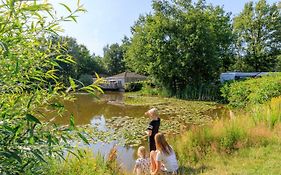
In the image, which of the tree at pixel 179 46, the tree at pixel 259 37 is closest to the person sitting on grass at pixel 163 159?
the tree at pixel 179 46

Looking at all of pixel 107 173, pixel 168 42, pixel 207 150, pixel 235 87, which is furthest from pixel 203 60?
pixel 107 173

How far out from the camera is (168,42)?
25.3 meters

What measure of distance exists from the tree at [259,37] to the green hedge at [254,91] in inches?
758

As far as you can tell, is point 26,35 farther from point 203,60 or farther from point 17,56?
point 203,60

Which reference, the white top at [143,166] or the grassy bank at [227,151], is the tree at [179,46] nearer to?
the grassy bank at [227,151]

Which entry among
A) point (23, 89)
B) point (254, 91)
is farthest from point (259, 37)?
point (23, 89)

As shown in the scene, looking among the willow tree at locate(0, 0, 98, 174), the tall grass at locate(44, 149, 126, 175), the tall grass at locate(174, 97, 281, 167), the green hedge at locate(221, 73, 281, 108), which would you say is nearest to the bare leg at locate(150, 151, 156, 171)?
the tall grass at locate(44, 149, 126, 175)

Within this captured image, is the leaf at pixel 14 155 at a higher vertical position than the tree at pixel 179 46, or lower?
lower

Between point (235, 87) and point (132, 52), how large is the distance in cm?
1267

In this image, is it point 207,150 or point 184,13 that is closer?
point 207,150

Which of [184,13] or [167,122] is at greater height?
[184,13]

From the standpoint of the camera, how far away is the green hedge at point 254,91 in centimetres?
1355

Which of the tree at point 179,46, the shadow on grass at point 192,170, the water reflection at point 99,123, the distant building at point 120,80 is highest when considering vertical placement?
the tree at point 179,46

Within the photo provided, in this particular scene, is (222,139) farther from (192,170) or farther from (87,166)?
(87,166)
